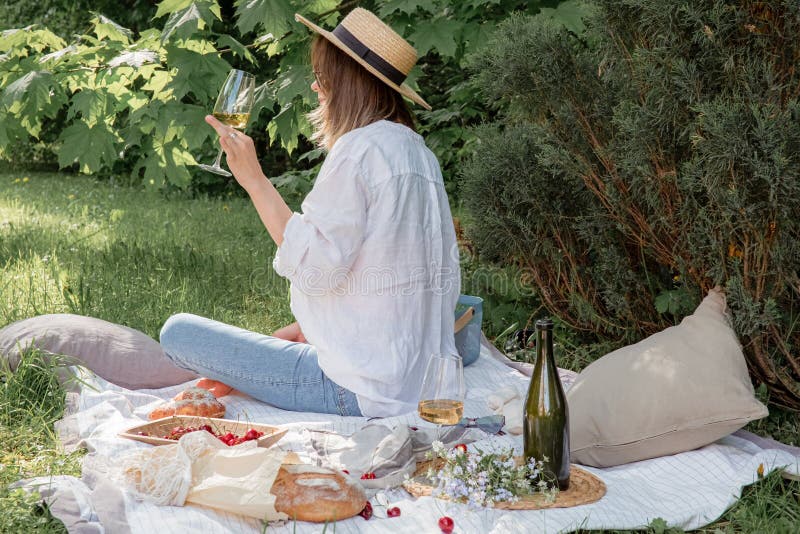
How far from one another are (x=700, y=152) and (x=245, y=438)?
202 centimetres

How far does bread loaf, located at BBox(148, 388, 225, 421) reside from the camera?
11.0 ft

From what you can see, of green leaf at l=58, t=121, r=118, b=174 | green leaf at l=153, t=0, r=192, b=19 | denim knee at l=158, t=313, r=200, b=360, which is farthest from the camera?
green leaf at l=58, t=121, r=118, b=174

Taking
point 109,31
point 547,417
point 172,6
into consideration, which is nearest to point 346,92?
point 547,417

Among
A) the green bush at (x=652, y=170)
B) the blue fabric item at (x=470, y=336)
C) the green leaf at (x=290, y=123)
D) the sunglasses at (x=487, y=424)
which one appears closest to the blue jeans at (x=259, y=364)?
the sunglasses at (x=487, y=424)

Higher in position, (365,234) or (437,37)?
(437,37)

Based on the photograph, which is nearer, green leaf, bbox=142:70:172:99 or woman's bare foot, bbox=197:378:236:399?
woman's bare foot, bbox=197:378:236:399

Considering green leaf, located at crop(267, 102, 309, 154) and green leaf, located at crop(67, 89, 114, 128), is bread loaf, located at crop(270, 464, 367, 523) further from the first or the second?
green leaf, located at crop(267, 102, 309, 154)

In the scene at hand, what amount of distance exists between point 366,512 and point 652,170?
1.86 m

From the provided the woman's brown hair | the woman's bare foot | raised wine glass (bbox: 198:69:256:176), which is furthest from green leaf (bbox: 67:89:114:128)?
the woman's brown hair

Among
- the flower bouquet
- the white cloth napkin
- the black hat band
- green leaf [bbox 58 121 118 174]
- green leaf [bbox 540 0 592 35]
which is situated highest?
green leaf [bbox 540 0 592 35]

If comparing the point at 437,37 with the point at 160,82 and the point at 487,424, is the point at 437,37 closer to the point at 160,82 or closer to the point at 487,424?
the point at 160,82

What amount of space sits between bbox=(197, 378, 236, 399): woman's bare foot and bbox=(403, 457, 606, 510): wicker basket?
4.14 ft

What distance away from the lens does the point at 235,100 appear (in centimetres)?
319

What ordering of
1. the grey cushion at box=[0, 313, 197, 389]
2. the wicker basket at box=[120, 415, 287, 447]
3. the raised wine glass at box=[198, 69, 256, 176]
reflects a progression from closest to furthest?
the wicker basket at box=[120, 415, 287, 447] → the raised wine glass at box=[198, 69, 256, 176] → the grey cushion at box=[0, 313, 197, 389]
